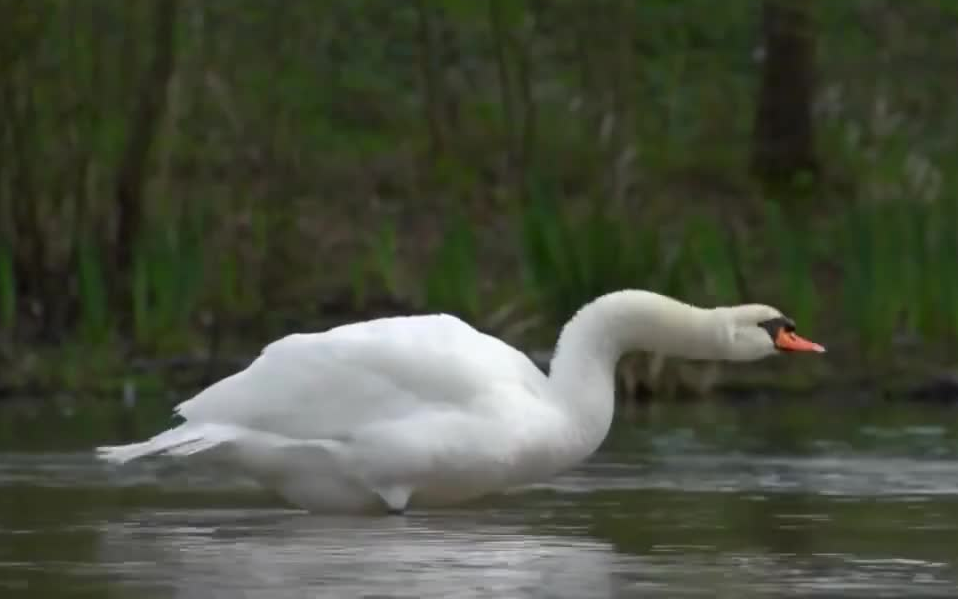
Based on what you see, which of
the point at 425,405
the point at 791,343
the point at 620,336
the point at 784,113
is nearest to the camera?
the point at 425,405

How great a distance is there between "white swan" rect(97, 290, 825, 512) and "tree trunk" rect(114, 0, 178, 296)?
6936 mm

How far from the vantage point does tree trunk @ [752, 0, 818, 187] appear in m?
20.9

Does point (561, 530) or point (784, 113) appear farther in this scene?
point (784, 113)

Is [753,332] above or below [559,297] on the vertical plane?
below

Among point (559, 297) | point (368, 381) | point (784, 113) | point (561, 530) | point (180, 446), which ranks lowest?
point (561, 530)

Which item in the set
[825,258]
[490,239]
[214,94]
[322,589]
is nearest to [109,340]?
[214,94]

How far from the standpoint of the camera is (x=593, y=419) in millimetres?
9492

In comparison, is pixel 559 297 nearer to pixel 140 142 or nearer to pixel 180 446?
pixel 140 142

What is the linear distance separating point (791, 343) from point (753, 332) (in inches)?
5.5

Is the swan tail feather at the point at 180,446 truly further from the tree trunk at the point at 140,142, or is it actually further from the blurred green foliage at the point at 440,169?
the tree trunk at the point at 140,142

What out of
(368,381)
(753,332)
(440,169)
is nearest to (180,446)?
(368,381)

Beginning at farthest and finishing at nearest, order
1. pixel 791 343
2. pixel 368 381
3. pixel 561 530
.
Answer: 1. pixel 791 343
2. pixel 368 381
3. pixel 561 530

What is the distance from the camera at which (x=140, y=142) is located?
663 inches

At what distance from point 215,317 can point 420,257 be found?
2.94 meters
